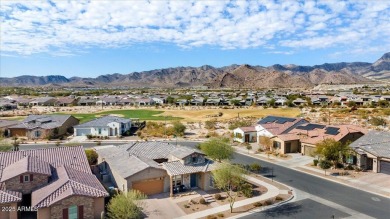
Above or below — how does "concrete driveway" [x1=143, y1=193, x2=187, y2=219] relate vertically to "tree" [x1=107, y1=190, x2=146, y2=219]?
below

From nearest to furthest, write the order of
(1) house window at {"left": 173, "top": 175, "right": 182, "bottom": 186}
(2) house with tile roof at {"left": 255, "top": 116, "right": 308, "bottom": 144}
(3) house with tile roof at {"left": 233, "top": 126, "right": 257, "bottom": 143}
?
(1) house window at {"left": 173, "top": 175, "right": 182, "bottom": 186}, (2) house with tile roof at {"left": 255, "top": 116, "right": 308, "bottom": 144}, (3) house with tile roof at {"left": 233, "top": 126, "right": 257, "bottom": 143}

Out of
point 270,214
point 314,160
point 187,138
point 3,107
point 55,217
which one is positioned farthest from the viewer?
point 3,107

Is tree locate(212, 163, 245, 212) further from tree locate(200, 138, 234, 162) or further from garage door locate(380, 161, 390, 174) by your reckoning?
garage door locate(380, 161, 390, 174)

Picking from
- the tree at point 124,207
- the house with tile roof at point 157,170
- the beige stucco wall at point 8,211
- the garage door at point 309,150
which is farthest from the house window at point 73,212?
the garage door at point 309,150

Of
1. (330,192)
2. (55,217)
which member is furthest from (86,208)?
(330,192)

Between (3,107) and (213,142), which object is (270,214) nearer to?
(213,142)

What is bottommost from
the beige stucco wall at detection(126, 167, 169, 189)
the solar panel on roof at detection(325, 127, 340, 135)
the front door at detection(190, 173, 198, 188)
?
the front door at detection(190, 173, 198, 188)

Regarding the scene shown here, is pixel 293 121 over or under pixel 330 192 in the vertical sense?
over

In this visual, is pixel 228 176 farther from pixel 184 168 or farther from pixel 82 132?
pixel 82 132

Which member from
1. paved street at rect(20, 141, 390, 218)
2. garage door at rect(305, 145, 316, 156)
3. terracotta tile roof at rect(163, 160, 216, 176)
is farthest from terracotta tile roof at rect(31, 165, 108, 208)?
garage door at rect(305, 145, 316, 156)
